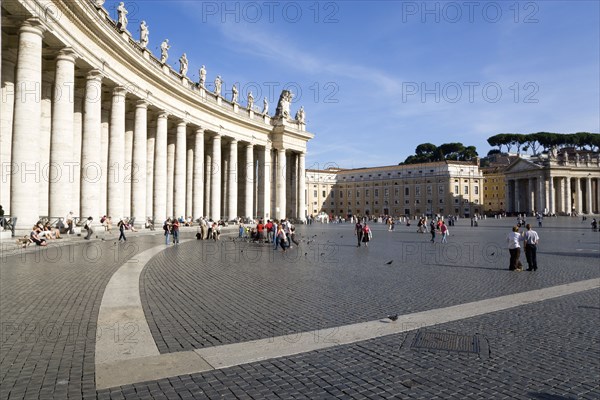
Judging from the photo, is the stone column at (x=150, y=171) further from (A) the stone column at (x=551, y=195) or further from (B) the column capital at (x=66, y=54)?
(A) the stone column at (x=551, y=195)

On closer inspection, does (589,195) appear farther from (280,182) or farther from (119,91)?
(119,91)

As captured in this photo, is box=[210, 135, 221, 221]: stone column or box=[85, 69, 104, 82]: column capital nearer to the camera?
box=[85, 69, 104, 82]: column capital

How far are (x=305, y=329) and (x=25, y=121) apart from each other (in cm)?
1786

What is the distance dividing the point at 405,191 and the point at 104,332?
114769 millimetres

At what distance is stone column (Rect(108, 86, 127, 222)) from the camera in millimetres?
28703

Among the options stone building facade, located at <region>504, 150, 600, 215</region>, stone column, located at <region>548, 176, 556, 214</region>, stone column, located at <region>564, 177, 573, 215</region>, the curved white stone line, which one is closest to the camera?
the curved white stone line

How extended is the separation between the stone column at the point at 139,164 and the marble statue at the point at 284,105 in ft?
95.8

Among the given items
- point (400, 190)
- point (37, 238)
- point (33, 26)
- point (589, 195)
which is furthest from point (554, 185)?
point (37, 238)

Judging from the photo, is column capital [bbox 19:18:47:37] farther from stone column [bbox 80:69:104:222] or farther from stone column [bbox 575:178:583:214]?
stone column [bbox 575:178:583:214]

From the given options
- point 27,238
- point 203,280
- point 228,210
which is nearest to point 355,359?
point 203,280

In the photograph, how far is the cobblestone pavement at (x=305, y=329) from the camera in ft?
15.0

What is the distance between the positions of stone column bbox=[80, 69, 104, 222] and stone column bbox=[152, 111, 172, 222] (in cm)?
937

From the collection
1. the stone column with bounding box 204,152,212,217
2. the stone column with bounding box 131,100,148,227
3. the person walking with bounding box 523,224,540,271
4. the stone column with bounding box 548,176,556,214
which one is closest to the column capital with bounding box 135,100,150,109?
the stone column with bounding box 131,100,148,227

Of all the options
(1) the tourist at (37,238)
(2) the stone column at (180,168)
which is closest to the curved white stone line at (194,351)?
(1) the tourist at (37,238)
